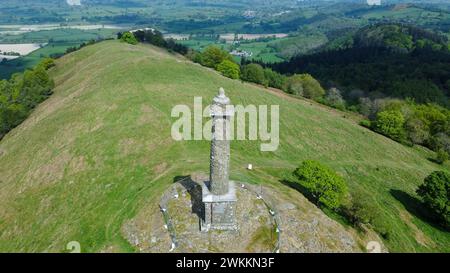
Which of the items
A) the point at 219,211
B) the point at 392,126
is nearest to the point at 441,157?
the point at 392,126

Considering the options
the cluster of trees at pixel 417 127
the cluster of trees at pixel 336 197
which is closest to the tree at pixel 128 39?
the cluster of trees at pixel 417 127

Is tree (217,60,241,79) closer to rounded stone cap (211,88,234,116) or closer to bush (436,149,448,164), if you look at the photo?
bush (436,149,448,164)

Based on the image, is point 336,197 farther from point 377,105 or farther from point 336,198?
point 377,105

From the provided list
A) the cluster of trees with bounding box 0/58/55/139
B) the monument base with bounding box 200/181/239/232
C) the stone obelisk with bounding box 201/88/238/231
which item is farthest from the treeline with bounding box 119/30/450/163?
the stone obelisk with bounding box 201/88/238/231

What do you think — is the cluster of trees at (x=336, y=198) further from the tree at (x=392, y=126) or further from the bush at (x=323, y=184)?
the tree at (x=392, y=126)

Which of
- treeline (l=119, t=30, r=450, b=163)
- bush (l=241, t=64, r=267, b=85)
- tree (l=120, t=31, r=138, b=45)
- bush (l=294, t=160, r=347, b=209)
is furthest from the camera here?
tree (l=120, t=31, r=138, b=45)
